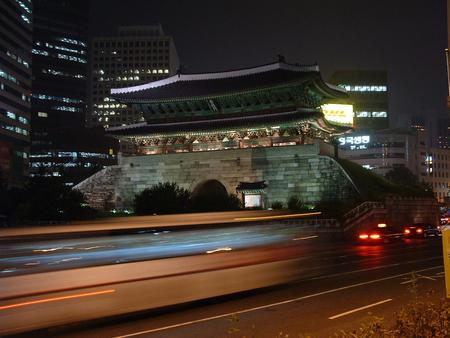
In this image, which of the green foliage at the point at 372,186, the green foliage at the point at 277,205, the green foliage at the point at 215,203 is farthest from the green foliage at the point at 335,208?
the green foliage at the point at 215,203

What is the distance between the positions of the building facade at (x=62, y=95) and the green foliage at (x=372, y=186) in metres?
60.7

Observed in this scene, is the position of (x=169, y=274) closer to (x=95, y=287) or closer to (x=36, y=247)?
(x=95, y=287)

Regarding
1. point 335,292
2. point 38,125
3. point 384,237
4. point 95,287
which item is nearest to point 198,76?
point 384,237

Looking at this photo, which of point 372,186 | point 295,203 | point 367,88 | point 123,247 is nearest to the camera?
point 123,247

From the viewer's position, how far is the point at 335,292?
1229cm

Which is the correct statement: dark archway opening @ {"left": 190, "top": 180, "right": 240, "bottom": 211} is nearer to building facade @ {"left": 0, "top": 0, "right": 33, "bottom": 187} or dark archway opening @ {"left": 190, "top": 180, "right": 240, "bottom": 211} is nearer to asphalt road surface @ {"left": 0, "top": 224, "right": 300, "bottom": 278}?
asphalt road surface @ {"left": 0, "top": 224, "right": 300, "bottom": 278}

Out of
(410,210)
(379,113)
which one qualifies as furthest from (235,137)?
(379,113)

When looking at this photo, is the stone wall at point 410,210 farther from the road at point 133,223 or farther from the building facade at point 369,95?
the building facade at point 369,95

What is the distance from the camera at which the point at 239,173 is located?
4706cm

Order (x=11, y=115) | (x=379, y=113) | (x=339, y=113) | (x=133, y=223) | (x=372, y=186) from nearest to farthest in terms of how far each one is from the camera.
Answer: (x=133, y=223)
(x=372, y=186)
(x=339, y=113)
(x=11, y=115)
(x=379, y=113)

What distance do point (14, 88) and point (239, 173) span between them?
49.2 m

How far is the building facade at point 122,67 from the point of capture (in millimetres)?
134125

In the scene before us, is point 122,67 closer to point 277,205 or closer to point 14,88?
point 14,88

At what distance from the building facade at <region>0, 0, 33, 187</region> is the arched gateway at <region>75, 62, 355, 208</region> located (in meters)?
29.6
